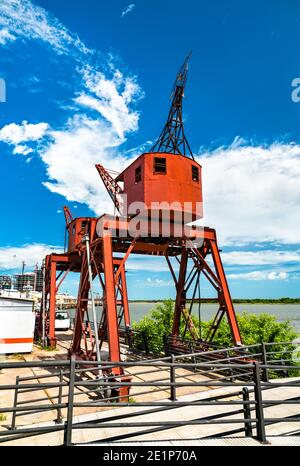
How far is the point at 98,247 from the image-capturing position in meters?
15.8

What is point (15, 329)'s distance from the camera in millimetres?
19703

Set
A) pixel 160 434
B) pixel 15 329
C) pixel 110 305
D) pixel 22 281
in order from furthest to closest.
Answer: pixel 22 281 → pixel 15 329 → pixel 110 305 → pixel 160 434

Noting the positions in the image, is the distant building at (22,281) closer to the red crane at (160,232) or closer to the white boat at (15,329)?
the white boat at (15,329)

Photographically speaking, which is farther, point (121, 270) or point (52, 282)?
point (52, 282)

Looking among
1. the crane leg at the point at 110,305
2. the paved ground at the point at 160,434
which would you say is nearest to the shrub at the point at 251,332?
the crane leg at the point at 110,305

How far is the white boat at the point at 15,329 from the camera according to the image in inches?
765

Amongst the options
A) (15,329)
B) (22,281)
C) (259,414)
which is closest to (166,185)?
(259,414)

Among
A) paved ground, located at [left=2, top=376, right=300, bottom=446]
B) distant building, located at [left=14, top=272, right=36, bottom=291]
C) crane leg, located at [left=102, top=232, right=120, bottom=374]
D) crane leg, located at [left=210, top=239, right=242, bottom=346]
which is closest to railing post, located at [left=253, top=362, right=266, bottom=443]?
paved ground, located at [left=2, top=376, right=300, bottom=446]

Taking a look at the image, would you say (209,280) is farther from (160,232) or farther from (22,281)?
(22,281)

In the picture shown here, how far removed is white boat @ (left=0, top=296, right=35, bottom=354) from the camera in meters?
19.4

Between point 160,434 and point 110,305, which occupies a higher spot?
point 110,305

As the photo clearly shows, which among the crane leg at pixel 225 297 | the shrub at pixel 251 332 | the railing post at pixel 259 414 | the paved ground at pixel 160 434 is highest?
the crane leg at pixel 225 297
